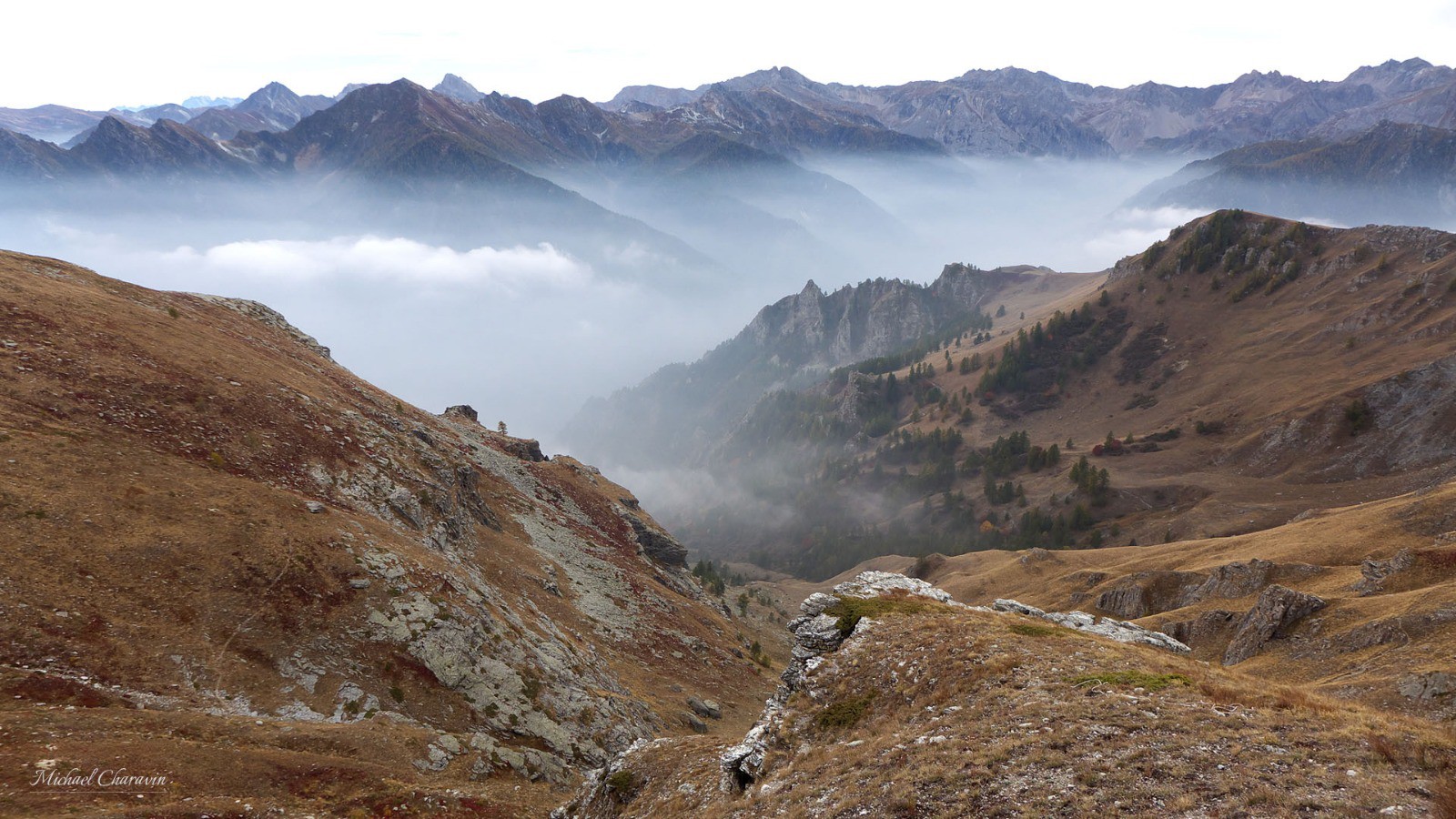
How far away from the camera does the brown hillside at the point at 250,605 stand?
80.1 feet

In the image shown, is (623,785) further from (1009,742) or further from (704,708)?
(704,708)

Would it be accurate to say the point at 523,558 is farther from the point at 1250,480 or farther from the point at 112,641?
the point at 1250,480

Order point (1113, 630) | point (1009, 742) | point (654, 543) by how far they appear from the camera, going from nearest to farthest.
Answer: point (1009, 742) < point (1113, 630) < point (654, 543)

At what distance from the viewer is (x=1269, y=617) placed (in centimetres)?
4525

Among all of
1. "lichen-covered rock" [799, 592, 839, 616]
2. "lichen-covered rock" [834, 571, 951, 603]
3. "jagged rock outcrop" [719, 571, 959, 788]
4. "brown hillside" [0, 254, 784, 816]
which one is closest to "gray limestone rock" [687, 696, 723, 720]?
"brown hillside" [0, 254, 784, 816]

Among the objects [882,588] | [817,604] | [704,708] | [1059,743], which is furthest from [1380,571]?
[704,708]

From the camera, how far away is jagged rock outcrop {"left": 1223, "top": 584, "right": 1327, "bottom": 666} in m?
44.1

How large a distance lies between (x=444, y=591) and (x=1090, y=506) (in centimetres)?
20625

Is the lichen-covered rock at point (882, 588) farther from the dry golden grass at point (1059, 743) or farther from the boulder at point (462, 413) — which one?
the boulder at point (462, 413)

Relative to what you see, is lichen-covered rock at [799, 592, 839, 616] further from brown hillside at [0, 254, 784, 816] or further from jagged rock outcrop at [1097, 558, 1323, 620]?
jagged rock outcrop at [1097, 558, 1323, 620]

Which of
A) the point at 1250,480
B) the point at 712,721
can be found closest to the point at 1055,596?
the point at 712,721

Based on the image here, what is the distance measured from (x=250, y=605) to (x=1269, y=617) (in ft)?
217

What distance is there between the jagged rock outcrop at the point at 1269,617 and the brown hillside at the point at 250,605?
1596 inches

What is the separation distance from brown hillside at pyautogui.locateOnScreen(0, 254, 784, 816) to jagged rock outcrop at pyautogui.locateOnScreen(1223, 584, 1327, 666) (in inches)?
1596
